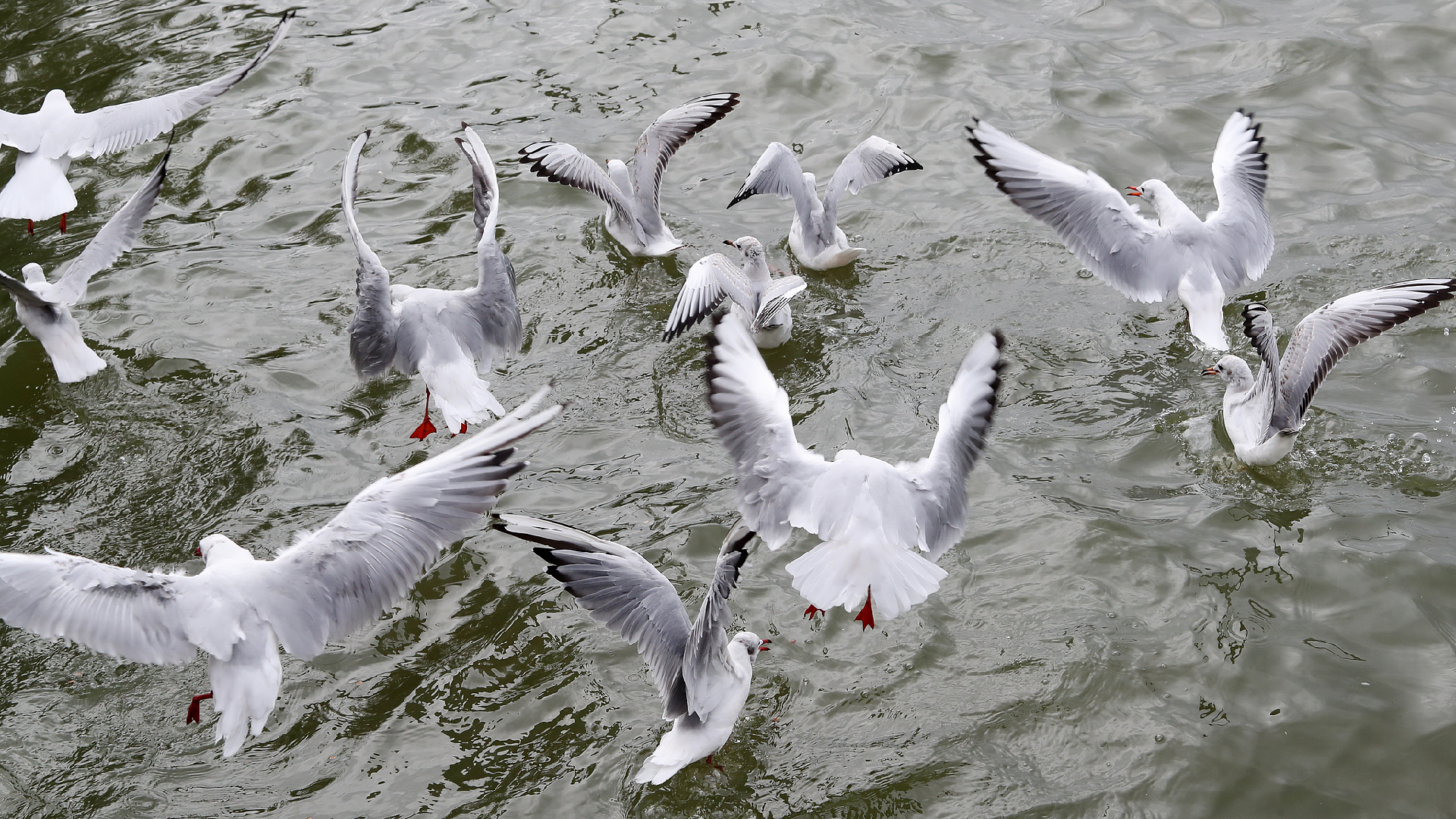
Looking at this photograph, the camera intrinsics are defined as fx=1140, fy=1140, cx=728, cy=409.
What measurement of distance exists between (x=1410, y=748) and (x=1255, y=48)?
736cm

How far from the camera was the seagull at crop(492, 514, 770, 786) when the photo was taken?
464 centimetres

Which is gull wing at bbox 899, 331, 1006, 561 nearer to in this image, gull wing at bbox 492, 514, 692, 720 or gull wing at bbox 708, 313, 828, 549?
gull wing at bbox 708, 313, 828, 549

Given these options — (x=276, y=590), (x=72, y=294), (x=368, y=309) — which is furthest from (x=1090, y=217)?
(x=72, y=294)

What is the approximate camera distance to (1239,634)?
545 centimetres

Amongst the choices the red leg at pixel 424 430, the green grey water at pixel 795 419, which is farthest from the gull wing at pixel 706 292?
the red leg at pixel 424 430

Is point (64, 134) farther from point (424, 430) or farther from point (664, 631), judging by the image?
point (664, 631)

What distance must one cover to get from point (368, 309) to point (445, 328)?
17.9 inches

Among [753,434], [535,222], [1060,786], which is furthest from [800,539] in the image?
[535,222]

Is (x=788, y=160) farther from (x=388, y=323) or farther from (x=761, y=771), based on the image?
(x=761, y=771)

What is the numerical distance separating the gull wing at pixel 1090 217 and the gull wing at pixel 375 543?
388 centimetres

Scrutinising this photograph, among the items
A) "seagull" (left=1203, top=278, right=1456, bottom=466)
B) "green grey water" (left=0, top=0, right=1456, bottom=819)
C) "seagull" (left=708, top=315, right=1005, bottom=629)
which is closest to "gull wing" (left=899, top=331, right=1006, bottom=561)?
"seagull" (left=708, top=315, right=1005, bottom=629)

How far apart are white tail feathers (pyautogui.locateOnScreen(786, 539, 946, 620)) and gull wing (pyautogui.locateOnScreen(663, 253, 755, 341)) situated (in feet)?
9.11

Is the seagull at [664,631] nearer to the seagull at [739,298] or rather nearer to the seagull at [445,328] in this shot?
the seagull at [445,328]

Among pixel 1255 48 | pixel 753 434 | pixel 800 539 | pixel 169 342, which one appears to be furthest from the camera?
pixel 1255 48
